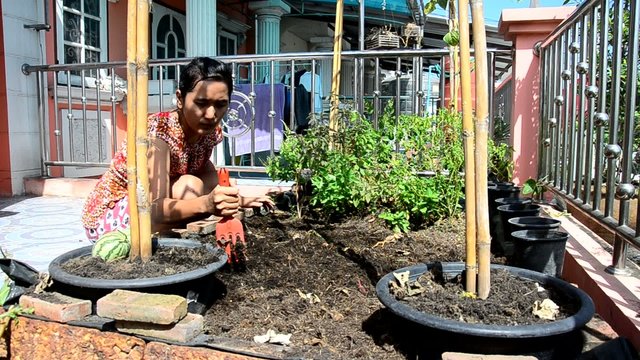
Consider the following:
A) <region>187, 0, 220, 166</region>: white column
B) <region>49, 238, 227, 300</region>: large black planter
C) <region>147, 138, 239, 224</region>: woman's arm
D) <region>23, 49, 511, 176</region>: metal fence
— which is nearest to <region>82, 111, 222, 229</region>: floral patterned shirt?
<region>147, 138, 239, 224</region>: woman's arm

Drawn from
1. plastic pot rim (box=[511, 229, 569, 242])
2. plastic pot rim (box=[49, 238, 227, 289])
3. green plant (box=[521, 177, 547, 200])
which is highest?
green plant (box=[521, 177, 547, 200])

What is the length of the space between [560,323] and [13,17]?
18.6 feet

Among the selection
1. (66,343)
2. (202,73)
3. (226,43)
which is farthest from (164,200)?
(226,43)

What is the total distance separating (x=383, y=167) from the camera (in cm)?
322

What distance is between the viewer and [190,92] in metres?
2.18

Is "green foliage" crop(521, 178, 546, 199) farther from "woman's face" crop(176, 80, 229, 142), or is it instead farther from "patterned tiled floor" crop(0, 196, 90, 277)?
"patterned tiled floor" crop(0, 196, 90, 277)

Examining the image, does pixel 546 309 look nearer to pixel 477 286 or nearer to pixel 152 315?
pixel 477 286

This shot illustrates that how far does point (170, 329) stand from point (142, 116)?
724mm

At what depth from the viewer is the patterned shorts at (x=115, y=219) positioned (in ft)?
7.98

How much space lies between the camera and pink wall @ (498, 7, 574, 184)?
3543 millimetres

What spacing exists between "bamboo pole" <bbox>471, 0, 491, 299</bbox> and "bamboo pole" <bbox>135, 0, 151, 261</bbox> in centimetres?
108

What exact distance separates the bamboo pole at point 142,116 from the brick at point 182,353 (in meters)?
0.44

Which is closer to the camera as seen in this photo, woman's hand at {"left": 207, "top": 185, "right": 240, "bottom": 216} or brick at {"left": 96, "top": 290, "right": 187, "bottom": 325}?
brick at {"left": 96, "top": 290, "right": 187, "bottom": 325}

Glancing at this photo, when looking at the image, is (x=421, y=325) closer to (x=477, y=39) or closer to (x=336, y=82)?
(x=477, y=39)
